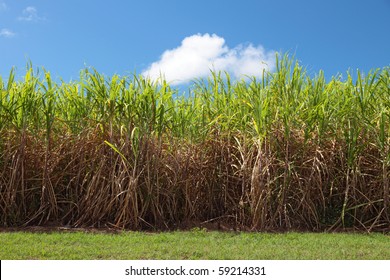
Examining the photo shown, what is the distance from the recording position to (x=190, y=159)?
609cm

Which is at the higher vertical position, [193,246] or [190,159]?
[190,159]

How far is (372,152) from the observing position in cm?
624

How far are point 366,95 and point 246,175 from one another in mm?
1705

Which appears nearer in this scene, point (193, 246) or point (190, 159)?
point (193, 246)

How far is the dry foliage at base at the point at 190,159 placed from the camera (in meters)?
5.80

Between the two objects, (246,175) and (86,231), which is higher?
(246,175)

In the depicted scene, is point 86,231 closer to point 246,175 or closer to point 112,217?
point 112,217

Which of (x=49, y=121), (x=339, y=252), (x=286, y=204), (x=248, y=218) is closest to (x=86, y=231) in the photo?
(x=49, y=121)

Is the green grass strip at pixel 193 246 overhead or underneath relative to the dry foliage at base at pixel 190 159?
underneath

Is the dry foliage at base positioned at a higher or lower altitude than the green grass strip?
higher

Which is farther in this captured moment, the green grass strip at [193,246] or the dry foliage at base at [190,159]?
the dry foliage at base at [190,159]

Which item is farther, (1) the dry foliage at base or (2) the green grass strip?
(1) the dry foliage at base

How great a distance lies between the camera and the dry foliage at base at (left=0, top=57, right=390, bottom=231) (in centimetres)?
580

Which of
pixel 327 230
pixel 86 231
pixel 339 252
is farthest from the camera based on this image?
pixel 327 230
